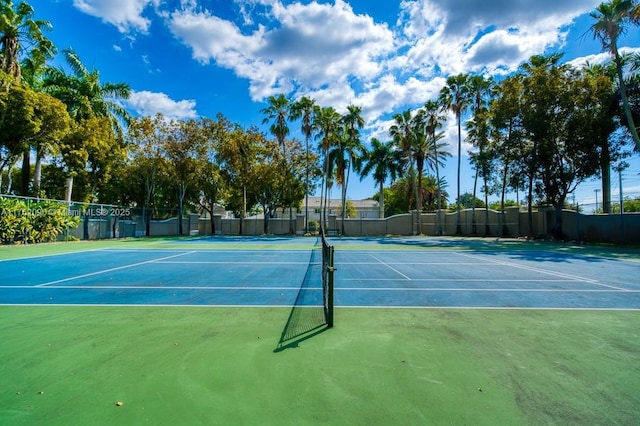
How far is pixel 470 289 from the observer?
8.23 m

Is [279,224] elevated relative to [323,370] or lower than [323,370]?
elevated

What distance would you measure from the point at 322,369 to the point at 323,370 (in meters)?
0.03

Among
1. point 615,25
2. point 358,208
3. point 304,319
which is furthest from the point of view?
point 358,208

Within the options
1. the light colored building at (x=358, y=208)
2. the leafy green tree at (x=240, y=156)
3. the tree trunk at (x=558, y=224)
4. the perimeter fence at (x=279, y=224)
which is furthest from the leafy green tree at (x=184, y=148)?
the tree trunk at (x=558, y=224)

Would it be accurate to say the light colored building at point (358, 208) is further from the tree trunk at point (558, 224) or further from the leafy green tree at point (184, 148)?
the tree trunk at point (558, 224)

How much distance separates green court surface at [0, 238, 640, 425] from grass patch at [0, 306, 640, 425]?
0.06ft

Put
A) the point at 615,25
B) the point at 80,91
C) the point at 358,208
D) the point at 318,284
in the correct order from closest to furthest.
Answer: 1. the point at 318,284
2. the point at 615,25
3. the point at 80,91
4. the point at 358,208

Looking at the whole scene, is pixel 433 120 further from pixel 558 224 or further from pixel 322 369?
pixel 322 369

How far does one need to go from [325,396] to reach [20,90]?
27224 mm

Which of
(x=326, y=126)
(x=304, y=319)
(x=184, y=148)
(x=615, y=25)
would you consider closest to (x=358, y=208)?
(x=326, y=126)

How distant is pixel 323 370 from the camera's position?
3.70 metres

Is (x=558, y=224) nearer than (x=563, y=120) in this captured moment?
No

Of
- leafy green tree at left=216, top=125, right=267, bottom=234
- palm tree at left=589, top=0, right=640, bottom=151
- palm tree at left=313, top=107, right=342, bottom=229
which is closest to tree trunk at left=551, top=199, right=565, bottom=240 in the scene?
palm tree at left=589, top=0, right=640, bottom=151

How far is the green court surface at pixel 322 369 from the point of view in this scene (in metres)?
2.89
